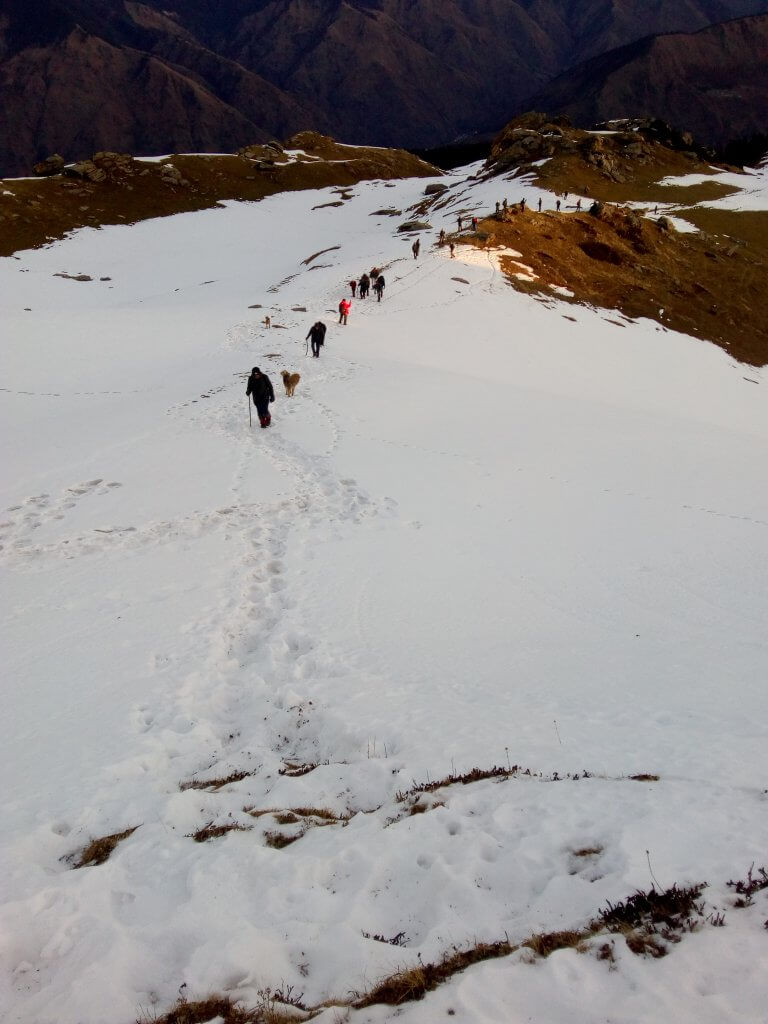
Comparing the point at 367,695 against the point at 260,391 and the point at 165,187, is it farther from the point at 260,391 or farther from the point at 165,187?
the point at 165,187

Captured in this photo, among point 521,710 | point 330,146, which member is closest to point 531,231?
point 521,710

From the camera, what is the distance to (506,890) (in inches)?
171

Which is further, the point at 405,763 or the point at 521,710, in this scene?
the point at 521,710

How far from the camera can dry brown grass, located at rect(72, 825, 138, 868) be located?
501 centimetres

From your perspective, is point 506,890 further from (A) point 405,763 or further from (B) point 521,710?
(B) point 521,710

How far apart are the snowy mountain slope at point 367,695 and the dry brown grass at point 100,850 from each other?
0.11 m

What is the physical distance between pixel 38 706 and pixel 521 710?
19.3 feet

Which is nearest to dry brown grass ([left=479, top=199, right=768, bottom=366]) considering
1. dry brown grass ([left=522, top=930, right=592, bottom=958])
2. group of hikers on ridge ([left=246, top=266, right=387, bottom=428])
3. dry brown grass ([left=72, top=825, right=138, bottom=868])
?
group of hikers on ridge ([left=246, top=266, right=387, bottom=428])

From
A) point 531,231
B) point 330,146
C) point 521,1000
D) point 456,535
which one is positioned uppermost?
point 330,146

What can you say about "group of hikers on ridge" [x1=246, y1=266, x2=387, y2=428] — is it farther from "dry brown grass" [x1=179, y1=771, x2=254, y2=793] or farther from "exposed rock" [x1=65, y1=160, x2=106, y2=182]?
"exposed rock" [x1=65, y1=160, x2=106, y2=182]

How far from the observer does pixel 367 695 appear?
7.45m

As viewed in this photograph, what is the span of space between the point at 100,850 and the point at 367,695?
10.8 ft

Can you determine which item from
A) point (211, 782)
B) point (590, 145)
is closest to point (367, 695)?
point (211, 782)

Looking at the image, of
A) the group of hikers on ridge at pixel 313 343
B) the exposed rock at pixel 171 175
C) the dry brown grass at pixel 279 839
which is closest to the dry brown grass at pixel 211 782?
the dry brown grass at pixel 279 839
